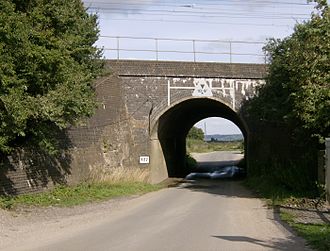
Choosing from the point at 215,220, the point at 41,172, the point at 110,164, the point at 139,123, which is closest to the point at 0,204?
the point at 41,172

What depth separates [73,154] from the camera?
23.1 meters

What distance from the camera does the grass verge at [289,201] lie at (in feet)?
33.7

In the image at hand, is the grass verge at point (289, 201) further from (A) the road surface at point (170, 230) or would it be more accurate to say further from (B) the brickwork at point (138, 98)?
(B) the brickwork at point (138, 98)

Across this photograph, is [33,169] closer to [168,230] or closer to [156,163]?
[168,230]

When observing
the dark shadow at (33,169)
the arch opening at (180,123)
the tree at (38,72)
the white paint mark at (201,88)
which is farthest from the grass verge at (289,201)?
the dark shadow at (33,169)

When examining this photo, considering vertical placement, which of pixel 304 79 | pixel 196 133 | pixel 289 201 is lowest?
pixel 289 201

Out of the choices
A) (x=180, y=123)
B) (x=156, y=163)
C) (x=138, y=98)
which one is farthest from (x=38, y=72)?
(x=180, y=123)

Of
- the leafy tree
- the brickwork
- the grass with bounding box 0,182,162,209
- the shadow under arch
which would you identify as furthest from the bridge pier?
the leafy tree

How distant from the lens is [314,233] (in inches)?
444

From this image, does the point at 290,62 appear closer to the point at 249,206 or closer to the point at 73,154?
the point at 249,206

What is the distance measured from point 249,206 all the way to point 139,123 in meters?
12.2

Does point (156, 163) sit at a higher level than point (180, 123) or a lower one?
lower

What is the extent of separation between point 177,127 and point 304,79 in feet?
74.1

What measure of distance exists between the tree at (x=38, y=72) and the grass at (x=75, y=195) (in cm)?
190
